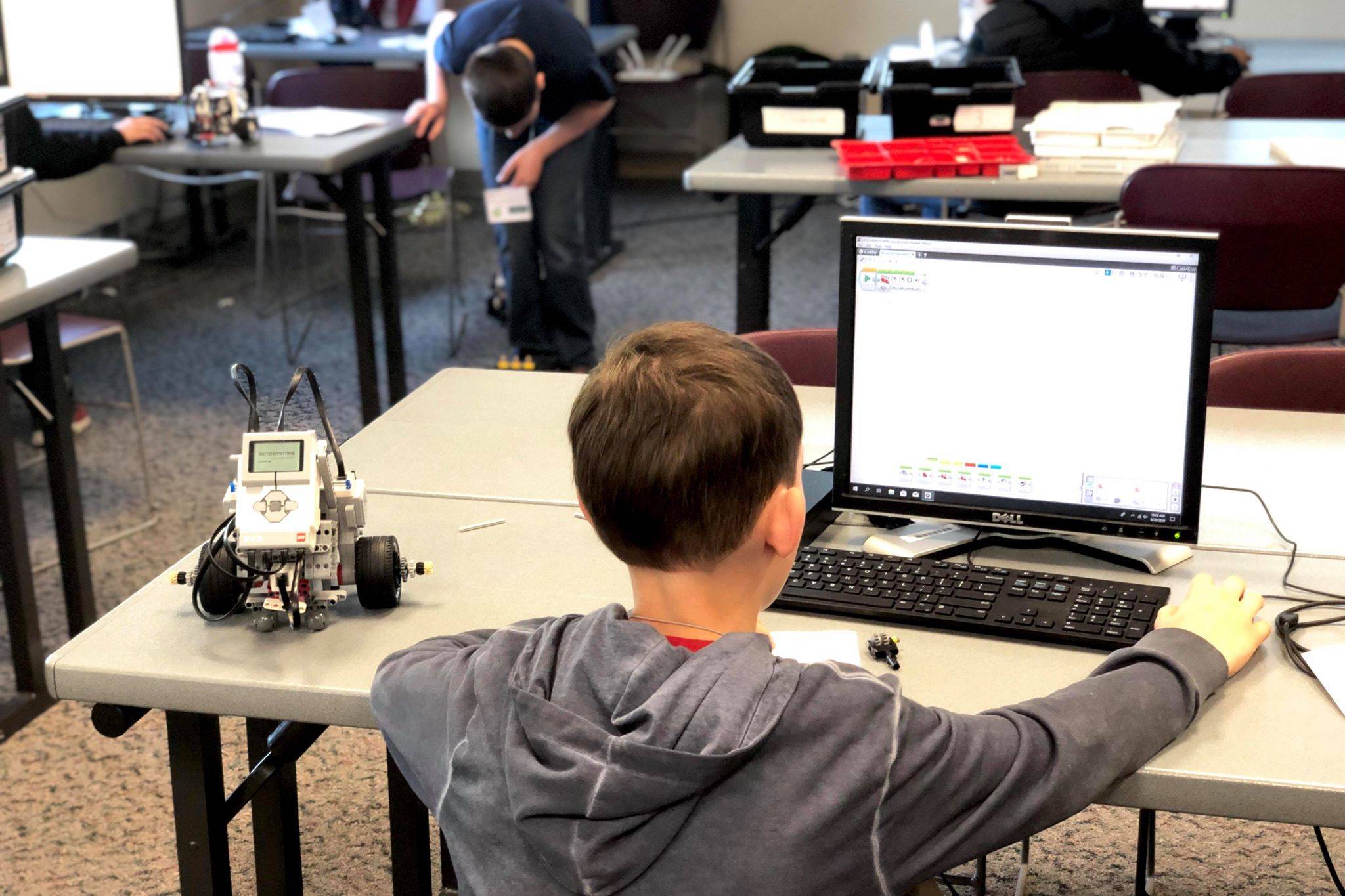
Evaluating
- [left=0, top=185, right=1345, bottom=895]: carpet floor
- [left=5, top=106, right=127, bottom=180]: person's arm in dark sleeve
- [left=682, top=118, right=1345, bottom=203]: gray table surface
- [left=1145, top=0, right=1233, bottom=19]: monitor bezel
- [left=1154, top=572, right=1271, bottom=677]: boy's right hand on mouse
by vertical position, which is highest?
[left=1145, top=0, right=1233, bottom=19]: monitor bezel

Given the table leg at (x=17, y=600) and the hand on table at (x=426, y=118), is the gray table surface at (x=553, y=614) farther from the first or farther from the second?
the hand on table at (x=426, y=118)

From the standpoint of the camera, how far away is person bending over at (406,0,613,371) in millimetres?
3627

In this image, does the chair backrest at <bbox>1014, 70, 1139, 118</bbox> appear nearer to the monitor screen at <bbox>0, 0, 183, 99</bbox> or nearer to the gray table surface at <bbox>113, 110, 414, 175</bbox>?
the gray table surface at <bbox>113, 110, 414, 175</bbox>

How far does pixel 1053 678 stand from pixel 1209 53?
363 cm

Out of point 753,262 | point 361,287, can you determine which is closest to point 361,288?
point 361,287

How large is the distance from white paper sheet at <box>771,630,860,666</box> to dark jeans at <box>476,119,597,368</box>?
2.78 meters

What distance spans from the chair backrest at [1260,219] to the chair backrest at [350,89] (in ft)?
7.91

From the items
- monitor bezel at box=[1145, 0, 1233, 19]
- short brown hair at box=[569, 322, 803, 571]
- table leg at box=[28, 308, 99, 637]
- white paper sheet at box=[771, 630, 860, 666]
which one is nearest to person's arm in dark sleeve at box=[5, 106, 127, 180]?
table leg at box=[28, 308, 99, 637]

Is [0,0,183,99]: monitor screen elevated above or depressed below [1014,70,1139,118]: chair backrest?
above

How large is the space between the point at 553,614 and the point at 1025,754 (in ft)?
1.68

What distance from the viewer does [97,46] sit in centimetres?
367

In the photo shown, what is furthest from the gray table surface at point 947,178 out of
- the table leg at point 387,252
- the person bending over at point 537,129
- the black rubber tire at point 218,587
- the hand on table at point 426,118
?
the black rubber tire at point 218,587

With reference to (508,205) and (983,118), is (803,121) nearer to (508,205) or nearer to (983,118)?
(983,118)

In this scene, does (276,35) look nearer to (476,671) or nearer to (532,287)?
(532,287)
